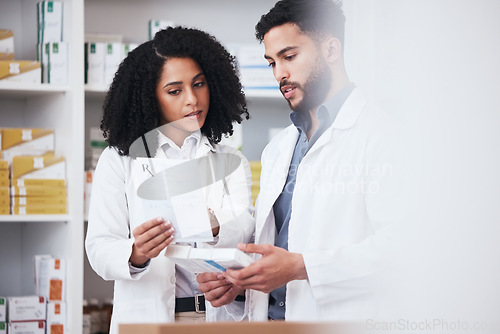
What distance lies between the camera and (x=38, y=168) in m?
2.24

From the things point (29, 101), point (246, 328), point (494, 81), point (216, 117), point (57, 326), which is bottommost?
point (57, 326)

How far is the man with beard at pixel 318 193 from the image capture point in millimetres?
1123

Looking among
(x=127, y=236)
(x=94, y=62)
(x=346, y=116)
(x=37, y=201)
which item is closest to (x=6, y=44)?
(x=94, y=62)

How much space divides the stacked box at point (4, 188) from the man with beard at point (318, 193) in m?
1.21

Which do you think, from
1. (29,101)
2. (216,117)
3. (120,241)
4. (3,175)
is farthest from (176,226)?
(29,101)

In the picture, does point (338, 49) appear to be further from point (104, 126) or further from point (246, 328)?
point (246, 328)

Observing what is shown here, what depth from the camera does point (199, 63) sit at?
4.49 ft

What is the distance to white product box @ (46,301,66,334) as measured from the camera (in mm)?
2219

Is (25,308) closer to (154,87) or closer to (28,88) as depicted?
(28,88)

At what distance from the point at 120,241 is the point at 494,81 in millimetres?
779

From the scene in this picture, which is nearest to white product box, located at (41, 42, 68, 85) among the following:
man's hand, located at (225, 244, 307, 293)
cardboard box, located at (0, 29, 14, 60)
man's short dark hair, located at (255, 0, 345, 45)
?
cardboard box, located at (0, 29, 14, 60)

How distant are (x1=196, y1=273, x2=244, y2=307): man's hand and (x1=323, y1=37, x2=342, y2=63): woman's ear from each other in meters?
0.51

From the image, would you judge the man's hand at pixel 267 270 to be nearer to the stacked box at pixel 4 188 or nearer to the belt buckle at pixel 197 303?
the belt buckle at pixel 197 303

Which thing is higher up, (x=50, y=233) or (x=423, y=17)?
(x=423, y=17)
